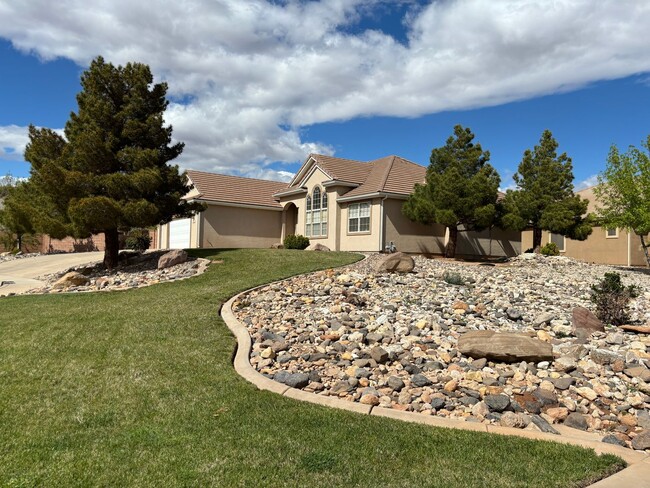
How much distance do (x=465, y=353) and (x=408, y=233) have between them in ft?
51.9

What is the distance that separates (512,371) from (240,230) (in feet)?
72.3

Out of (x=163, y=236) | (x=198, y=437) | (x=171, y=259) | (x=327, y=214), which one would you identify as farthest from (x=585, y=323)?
(x=163, y=236)

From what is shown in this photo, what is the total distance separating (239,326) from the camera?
29.0ft

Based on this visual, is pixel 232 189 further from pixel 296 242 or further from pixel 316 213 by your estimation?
pixel 296 242

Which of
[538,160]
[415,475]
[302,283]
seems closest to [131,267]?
[302,283]

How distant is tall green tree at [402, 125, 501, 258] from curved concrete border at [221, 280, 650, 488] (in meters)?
14.5

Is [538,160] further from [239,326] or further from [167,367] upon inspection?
[167,367]

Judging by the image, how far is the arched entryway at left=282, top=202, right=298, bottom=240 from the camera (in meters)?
28.2

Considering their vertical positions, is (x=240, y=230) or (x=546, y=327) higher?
(x=240, y=230)

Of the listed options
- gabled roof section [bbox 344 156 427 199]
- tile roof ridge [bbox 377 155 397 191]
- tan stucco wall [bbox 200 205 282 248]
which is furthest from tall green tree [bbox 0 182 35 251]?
tile roof ridge [bbox 377 155 397 191]

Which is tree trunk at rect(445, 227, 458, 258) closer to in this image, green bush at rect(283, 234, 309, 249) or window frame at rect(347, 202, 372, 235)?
window frame at rect(347, 202, 372, 235)

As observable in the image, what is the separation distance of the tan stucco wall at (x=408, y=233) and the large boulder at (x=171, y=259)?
8.90 meters

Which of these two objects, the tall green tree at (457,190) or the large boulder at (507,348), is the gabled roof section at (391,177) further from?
the large boulder at (507,348)

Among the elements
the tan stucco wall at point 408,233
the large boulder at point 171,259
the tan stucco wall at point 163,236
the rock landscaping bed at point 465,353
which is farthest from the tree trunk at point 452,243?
the tan stucco wall at point 163,236
